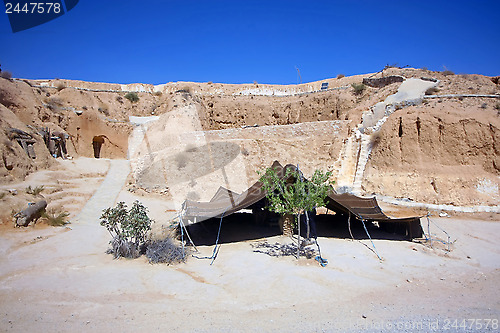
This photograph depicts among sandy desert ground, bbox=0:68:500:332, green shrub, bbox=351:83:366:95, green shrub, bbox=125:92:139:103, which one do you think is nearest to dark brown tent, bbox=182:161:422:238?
sandy desert ground, bbox=0:68:500:332

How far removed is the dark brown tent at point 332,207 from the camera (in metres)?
8.88

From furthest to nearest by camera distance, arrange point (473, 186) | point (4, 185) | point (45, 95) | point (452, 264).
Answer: point (45, 95) → point (473, 186) → point (4, 185) → point (452, 264)

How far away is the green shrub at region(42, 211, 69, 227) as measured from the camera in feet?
32.3

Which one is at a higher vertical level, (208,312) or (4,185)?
(4,185)

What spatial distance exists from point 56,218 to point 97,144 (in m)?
15.6

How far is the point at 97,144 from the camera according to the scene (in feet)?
79.3

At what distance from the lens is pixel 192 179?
1686 centimetres

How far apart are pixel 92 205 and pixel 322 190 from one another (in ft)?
32.6

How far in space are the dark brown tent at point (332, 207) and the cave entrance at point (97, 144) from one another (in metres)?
17.4

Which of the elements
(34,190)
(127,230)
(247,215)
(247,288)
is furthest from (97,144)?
(247,288)

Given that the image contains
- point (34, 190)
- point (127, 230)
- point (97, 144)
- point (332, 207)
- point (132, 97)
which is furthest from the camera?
point (132, 97)

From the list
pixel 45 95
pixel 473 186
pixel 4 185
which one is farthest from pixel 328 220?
pixel 45 95

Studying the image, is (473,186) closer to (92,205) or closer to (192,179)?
(192,179)

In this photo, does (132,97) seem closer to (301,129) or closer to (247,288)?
(301,129)
